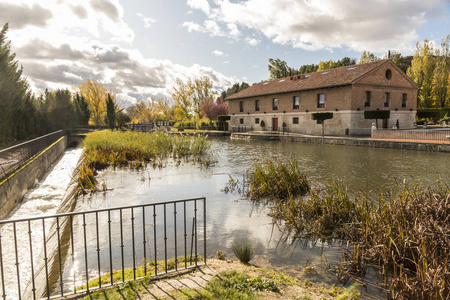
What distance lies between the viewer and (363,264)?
174 inches

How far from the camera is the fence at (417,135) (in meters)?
17.8

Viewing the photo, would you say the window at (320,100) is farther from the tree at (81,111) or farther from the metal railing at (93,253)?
the tree at (81,111)

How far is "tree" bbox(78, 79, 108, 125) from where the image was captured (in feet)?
155

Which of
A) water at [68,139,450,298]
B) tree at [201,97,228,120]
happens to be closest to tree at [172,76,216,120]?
tree at [201,97,228,120]

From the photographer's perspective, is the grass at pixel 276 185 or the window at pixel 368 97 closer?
the grass at pixel 276 185

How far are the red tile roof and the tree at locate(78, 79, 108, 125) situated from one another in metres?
25.2

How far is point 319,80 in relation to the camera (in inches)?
1219

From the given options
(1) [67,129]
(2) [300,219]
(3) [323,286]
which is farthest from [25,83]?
(3) [323,286]

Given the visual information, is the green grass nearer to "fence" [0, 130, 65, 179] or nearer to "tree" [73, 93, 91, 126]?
"fence" [0, 130, 65, 179]

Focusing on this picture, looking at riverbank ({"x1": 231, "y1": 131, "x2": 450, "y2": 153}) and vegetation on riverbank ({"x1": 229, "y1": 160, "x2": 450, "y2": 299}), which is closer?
vegetation on riverbank ({"x1": 229, "y1": 160, "x2": 450, "y2": 299})

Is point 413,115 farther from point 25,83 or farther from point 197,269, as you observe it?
point 25,83

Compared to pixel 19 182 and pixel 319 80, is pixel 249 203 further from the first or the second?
pixel 319 80

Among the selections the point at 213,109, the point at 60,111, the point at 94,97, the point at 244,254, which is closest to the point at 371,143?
the point at 244,254

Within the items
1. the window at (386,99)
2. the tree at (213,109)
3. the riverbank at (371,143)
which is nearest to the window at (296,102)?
the riverbank at (371,143)
